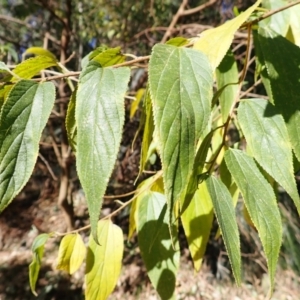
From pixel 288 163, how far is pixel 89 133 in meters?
0.25

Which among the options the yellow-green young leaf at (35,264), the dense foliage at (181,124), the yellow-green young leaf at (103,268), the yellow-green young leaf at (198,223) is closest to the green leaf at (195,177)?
the dense foliage at (181,124)

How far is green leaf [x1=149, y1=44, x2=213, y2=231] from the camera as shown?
30 centimetres

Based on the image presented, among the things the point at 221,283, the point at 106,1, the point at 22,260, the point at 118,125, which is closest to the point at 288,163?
the point at 118,125

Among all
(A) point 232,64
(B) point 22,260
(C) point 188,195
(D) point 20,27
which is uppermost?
(A) point 232,64

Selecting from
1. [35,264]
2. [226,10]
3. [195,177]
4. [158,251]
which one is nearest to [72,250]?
[35,264]

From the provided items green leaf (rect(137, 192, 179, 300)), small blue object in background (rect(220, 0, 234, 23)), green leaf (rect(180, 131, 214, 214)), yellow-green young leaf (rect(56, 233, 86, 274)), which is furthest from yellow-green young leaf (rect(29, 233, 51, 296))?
small blue object in background (rect(220, 0, 234, 23))

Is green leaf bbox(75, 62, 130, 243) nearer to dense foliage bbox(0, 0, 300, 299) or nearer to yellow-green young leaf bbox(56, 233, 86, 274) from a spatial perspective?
dense foliage bbox(0, 0, 300, 299)

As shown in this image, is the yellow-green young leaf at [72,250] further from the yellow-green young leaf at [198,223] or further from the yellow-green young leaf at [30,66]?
the yellow-green young leaf at [30,66]

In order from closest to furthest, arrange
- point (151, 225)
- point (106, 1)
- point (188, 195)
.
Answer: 1. point (188, 195)
2. point (151, 225)
3. point (106, 1)

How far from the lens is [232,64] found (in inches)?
25.7

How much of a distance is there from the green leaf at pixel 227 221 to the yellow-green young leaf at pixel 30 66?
26cm

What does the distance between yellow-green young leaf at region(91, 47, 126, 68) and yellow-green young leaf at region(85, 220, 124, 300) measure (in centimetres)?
34

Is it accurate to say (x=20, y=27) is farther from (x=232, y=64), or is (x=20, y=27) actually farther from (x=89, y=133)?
(x=89, y=133)

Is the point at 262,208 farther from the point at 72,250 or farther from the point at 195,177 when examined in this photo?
the point at 72,250
